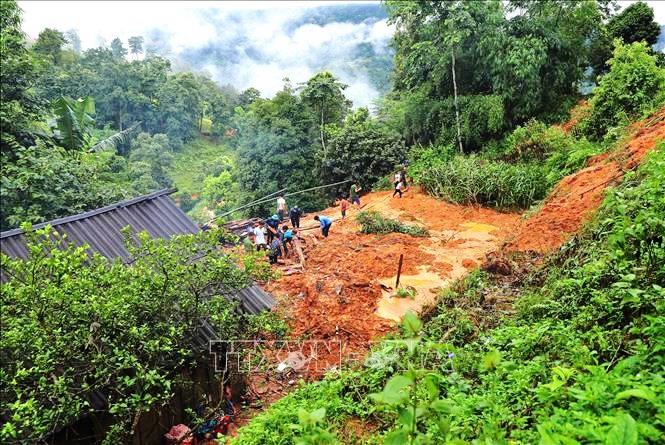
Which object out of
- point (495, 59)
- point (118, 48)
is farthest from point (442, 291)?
point (118, 48)

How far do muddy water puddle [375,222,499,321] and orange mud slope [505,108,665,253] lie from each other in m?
1.95

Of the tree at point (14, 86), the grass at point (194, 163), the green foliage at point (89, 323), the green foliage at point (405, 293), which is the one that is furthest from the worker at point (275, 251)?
the grass at point (194, 163)

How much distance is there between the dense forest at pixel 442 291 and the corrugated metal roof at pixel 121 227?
41 centimetres

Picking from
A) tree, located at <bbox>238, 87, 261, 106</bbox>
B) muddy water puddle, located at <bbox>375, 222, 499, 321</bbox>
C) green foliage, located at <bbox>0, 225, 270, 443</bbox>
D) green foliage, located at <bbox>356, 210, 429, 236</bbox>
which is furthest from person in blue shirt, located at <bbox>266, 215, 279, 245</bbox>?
tree, located at <bbox>238, 87, 261, 106</bbox>

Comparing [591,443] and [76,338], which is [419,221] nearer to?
[76,338]

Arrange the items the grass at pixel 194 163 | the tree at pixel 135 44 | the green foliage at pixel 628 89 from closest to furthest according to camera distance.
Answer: the green foliage at pixel 628 89
the grass at pixel 194 163
the tree at pixel 135 44

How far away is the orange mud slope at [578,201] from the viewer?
8664mm

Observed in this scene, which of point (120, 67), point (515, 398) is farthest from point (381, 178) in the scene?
point (120, 67)

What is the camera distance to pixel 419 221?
625 inches

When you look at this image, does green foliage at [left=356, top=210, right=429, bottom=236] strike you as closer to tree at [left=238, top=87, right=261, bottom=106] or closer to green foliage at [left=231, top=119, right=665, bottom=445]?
green foliage at [left=231, top=119, right=665, bottom=445]

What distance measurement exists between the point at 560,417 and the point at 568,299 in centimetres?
278

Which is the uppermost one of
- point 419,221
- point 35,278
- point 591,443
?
point 35,278

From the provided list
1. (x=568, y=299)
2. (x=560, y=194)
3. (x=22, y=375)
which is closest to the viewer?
(x=22, y=375)

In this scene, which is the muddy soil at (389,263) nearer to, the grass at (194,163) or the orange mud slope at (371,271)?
the orange mud slope at (371,271)
